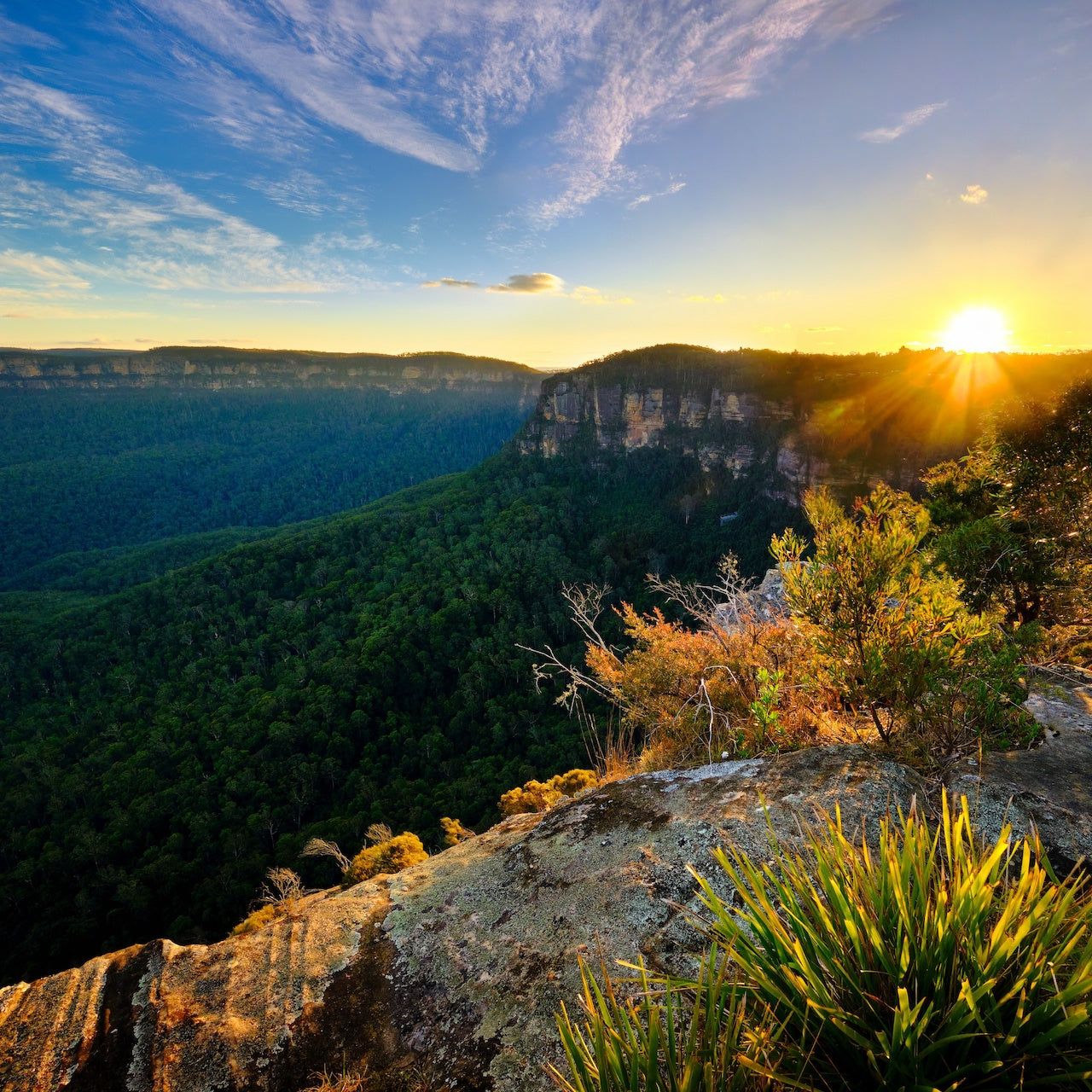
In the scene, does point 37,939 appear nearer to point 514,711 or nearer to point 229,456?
point 514,711

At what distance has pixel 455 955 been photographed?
262 centimetres

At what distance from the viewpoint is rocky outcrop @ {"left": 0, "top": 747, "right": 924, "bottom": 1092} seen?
84.3 inches

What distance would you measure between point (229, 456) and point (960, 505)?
480 ft

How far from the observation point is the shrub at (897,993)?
1141 mm

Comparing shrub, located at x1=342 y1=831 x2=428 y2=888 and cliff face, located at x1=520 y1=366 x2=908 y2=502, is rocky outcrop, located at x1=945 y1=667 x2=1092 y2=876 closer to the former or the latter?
shrub, located at x1=342 y1=831 x2=428 y2=888

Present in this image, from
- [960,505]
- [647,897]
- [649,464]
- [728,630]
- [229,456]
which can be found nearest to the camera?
[647,897]

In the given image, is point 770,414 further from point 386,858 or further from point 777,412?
point 386,858

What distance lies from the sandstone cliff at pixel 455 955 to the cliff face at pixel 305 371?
148 metres

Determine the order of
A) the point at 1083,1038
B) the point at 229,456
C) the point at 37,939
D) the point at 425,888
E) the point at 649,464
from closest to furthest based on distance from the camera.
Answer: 1. the point at 1083,1038
2. the point at 425,888
3. the point at 37,939
4. the point at 649,464
5. the point at 229,456

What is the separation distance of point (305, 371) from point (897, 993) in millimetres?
167258

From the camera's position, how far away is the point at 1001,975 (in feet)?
4.03

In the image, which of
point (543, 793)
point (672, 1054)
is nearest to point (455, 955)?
point (672, 1054)

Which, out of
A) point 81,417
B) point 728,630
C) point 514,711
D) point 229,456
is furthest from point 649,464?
point 81,417

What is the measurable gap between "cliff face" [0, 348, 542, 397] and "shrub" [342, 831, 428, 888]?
141997mm
